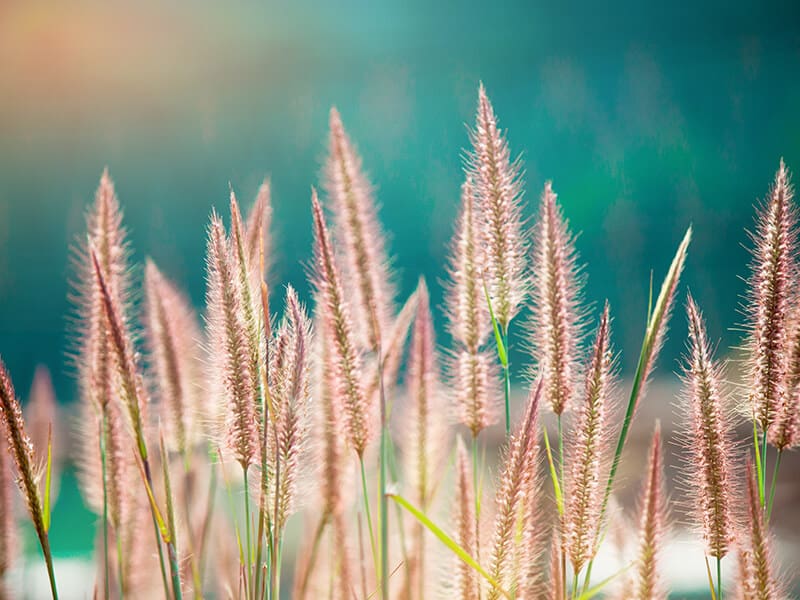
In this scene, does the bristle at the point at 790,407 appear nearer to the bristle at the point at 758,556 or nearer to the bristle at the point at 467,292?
the bristle at the point at 758,556

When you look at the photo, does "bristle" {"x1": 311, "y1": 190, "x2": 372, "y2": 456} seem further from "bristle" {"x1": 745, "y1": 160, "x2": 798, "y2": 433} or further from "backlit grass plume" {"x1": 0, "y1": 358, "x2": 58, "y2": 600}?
"bristle" {"x1": 745, "y1": 160, "x2": 798, "y2": 433}

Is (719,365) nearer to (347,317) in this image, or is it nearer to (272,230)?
(347,317)

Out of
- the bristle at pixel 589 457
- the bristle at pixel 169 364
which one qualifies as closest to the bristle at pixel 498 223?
the bristle at pixel 589 457

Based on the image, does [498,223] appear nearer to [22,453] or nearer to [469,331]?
[469,331]

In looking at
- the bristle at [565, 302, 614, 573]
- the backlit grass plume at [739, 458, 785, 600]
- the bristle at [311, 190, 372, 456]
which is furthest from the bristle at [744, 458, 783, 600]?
the bristle at [311, 190, 372, 456]

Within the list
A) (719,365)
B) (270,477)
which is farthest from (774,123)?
(270,477)

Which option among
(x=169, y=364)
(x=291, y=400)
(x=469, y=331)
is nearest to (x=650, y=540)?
(x=469, y=331)
